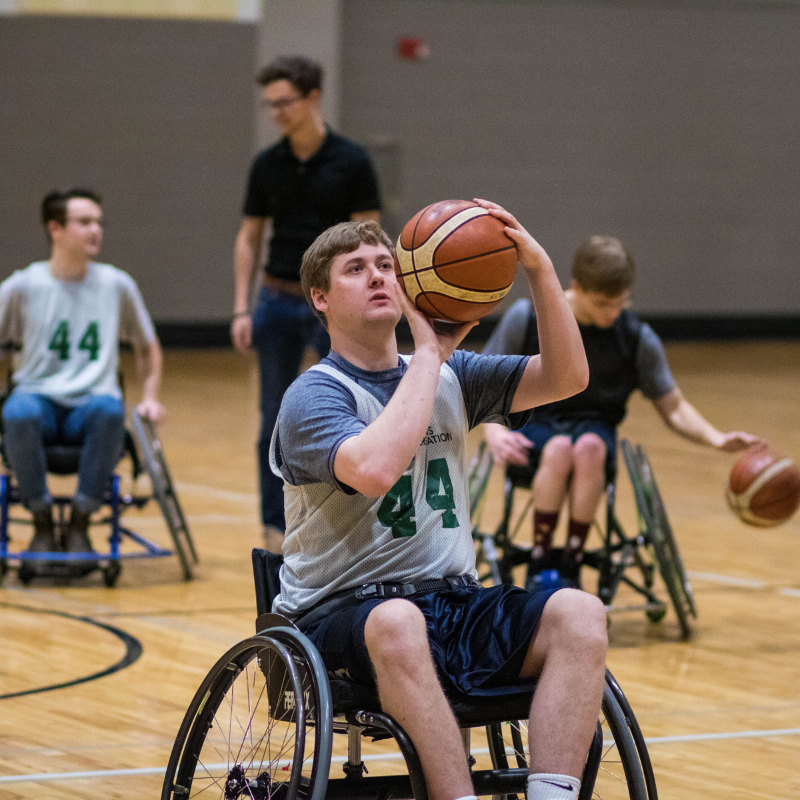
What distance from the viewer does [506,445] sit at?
4.14 metres

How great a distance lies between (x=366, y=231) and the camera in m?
2.50

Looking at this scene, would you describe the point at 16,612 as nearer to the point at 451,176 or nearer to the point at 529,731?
the point at 529,731

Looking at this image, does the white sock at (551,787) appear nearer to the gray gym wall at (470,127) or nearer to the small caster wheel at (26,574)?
the small caster wheel at (26,574)

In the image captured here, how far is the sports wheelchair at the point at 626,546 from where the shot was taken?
421 centimetres

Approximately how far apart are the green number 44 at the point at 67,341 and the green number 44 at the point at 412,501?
2704 millimetres

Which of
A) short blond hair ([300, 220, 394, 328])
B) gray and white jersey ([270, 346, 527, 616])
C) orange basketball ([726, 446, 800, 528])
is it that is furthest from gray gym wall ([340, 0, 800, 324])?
gray and white jersey ([270, 346, 527, 616])

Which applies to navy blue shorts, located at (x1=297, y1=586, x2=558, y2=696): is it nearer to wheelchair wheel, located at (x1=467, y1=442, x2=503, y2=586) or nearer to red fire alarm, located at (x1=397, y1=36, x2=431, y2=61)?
wheelchair wheel, located at (x1=467, y1=442, x2=503, y2=586)

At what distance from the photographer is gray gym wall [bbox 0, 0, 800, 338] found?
441 inches

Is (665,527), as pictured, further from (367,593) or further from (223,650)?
(367,593)

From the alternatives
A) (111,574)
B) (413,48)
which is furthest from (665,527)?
(413,48)

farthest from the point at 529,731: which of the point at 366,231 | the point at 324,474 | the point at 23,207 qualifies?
the point at 23,207

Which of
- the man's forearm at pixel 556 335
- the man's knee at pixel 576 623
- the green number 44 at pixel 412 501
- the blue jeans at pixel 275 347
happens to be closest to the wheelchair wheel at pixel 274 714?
the green number 44 at pixel 412 501

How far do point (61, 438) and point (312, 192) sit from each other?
1.18 m

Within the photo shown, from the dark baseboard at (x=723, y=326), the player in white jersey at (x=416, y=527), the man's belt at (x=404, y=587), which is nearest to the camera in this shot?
the player in white jersey at (x=416, y=527)
